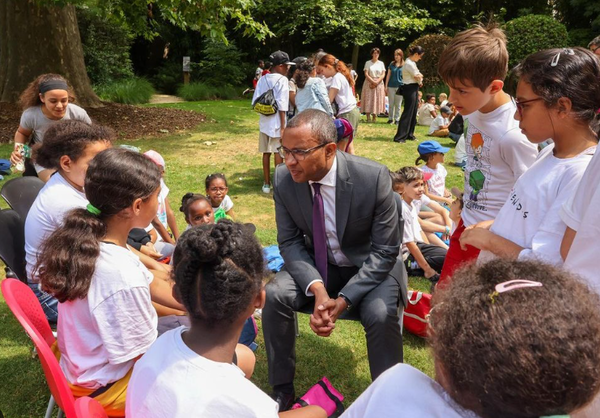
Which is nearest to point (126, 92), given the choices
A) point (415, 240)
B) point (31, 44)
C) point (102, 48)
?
point (102, 48)

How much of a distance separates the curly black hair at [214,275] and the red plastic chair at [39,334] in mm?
450

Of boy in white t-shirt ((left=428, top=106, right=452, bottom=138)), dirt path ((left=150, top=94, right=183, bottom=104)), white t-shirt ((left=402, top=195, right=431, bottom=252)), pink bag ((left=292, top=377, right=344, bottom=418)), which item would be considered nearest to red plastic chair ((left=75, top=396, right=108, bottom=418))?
pink bag ((left=292, top=377, right=344, bottom=418))

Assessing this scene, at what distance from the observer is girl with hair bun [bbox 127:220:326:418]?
1.57 meters

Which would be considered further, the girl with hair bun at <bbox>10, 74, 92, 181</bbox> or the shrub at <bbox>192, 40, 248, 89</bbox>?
the shrub at <bbox>192, 40, 248, 89</bbox>

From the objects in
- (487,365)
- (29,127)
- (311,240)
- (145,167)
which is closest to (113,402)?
(145,167)

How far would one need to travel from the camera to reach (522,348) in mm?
1039

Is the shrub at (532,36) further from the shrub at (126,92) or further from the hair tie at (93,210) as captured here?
the hair tie at (93,210)

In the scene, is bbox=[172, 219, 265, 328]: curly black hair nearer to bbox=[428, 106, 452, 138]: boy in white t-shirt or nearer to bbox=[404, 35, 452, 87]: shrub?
bbox=[428, 106, 452, 138]: boy in white t-shirt

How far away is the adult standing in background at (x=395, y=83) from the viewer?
12469mm

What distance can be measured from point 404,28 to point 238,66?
627 cm

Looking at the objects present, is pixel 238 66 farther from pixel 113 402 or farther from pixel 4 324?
pixel 113 402

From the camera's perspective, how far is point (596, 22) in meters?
15.8

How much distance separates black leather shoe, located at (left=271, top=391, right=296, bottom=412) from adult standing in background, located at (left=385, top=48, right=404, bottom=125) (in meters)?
10.5

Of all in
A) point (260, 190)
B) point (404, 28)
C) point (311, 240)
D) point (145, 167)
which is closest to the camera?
point (145, 167)
